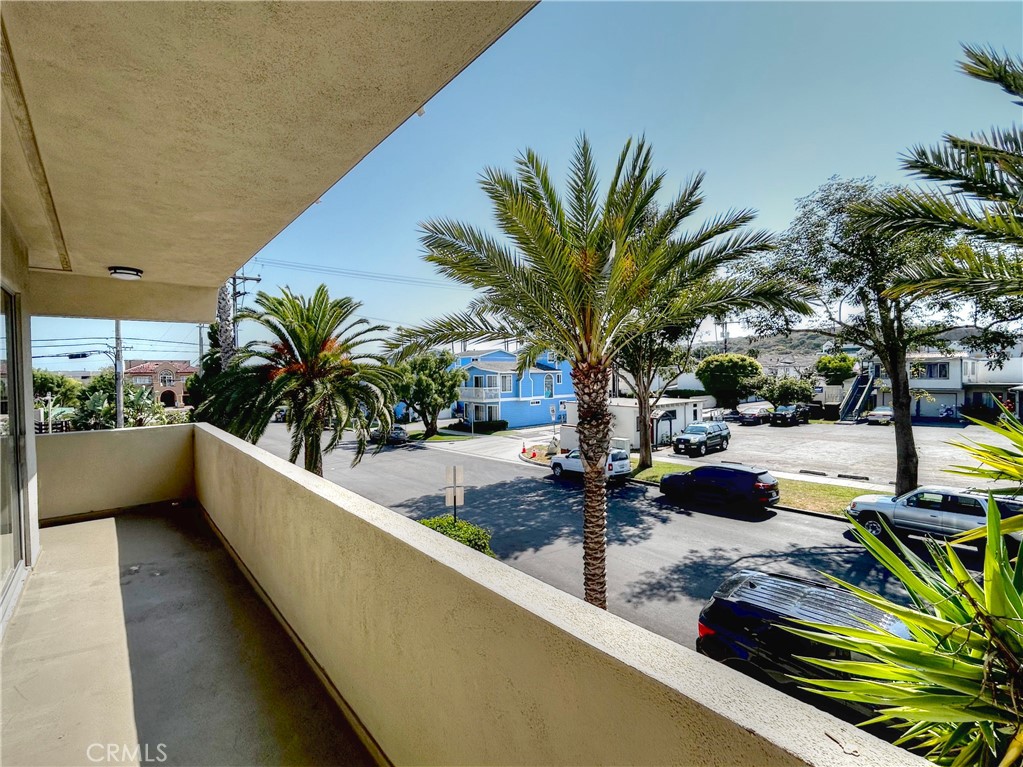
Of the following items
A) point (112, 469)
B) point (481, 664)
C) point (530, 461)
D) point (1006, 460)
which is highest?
point (1006, 460)

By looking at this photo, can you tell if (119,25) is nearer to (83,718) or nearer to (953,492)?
(83,718)

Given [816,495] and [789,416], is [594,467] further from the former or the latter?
[789,416]

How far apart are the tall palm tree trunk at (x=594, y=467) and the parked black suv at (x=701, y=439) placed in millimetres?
15458

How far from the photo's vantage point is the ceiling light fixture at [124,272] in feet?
17.0

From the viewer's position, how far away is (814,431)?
28.5 metres

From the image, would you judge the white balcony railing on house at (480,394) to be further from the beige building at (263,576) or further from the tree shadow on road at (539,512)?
the beige building at (263,576)

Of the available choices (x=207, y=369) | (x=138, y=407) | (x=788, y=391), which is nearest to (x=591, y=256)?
(x=207, y=369)

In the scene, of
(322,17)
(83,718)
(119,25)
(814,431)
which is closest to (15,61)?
(119,25)

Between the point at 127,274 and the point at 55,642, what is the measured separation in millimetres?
3764

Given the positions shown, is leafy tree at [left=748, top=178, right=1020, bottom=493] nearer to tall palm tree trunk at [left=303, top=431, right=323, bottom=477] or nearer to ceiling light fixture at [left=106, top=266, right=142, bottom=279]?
tall palm tree trunk at [left=303, top=431, right=323, bottom=477]

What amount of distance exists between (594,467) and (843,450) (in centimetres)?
2036

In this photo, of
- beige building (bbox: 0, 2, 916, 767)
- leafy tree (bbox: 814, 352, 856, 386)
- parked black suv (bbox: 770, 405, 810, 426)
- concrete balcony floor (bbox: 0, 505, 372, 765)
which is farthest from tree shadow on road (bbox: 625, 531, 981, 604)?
leafy tree (bbox: 814, 352, 856, 386)

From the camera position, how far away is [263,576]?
4.01 meters

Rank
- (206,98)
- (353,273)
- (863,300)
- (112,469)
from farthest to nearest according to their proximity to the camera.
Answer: (353,273), (863,300), (112,469), (206,98)
